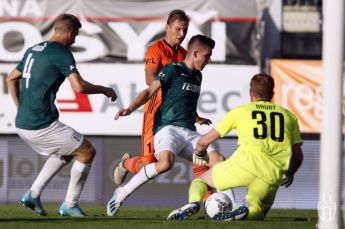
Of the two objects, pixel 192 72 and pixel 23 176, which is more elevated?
pixel 192 72

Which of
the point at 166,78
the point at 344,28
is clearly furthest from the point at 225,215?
the point at 344,28

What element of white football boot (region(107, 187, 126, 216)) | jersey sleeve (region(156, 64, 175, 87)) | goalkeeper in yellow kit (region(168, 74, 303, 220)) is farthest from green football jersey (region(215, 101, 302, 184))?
white football boot (region(107, 187, 126, 216))

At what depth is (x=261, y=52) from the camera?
966 inches

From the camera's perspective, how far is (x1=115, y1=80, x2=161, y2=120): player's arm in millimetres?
10820

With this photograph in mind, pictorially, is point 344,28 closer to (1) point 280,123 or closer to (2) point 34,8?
(1) point 280,123

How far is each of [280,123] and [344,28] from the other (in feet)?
12.8

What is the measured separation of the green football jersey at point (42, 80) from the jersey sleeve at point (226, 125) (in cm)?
182

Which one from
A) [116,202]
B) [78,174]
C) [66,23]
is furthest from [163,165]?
[66,23]

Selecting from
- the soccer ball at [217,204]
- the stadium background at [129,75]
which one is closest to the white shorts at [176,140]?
the soccer ball at [217,204]

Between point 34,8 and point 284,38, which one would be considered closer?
point 34,8

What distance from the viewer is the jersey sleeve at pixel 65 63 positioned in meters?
11.5

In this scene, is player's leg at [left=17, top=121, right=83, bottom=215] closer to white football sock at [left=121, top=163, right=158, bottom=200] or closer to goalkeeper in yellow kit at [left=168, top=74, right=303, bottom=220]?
white football sock at [left=121, top=163, right=158, bottom=200]

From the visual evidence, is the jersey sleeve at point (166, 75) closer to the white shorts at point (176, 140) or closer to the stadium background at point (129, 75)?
the white shorts at point (176, 140)

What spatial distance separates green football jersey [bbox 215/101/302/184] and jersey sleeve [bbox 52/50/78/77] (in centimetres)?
180
